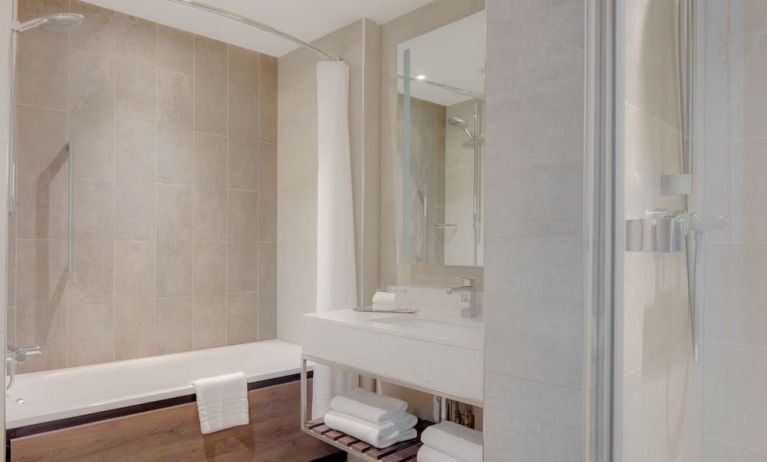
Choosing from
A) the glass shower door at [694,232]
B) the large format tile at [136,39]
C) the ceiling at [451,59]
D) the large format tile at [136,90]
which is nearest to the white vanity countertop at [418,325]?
the glass shower door at [694,232]

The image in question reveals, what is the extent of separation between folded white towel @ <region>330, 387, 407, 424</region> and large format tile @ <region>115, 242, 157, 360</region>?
116cm

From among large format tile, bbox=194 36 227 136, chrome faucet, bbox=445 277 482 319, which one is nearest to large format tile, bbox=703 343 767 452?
chrome faucet, bbox=445 277 482 319

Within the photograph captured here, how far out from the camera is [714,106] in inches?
30.1

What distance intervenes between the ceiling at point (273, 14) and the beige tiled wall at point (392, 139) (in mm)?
67

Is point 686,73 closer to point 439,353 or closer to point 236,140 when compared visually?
point 439,353

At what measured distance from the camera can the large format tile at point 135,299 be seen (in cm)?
273

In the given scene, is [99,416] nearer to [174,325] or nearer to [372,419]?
[174,325]

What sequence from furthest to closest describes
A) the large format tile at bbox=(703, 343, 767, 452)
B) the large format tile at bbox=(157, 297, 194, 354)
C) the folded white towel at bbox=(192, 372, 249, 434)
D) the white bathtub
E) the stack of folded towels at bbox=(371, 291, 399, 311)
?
the large format tile at bbox=(157, 297, 194, 354), the stack of folded towels at bbox=(371, 291, 399, 311), the folded white towel at bbox=(192, 372, 249, 434), the white bathtub, the large format tile at bbox=(703, 343, 767, 452)

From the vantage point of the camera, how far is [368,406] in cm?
221

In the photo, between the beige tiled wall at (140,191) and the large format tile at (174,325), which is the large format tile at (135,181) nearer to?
the beige tiled wall at (140,191)

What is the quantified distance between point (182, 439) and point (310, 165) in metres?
1.64

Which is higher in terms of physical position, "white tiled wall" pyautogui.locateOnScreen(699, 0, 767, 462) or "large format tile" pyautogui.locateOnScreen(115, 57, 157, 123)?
"large format tile" pyautogui.locateOnScreen(115, 57, 157, 123)

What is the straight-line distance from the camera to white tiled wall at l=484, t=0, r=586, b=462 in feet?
3.91

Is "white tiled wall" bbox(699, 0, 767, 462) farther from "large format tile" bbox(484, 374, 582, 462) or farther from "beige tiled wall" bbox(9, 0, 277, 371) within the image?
"beige tiled wall" bbox(9, 0, 277, 371)
